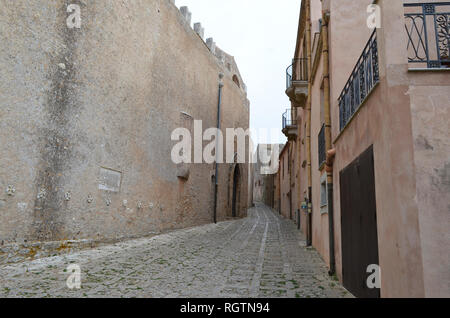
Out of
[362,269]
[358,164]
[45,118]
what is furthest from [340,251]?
[45,118]

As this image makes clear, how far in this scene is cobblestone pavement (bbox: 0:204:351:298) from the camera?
15.8 ft

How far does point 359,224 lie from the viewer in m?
4.50

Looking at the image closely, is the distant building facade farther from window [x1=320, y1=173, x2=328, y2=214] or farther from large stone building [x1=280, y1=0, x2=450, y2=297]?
large stone building [x1=280, y1=0, x2=450, y2=297]

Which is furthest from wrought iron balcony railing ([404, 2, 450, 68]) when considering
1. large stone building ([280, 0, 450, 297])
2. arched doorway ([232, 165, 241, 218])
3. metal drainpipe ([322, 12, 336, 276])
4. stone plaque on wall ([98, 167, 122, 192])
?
arched doorway ([232, 165, 241, 218])

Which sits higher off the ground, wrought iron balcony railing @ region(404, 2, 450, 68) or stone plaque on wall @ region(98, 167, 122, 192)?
wrought iron balcony railing @ region(404, 2, 450, 68)

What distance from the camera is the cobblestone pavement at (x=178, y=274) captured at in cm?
481

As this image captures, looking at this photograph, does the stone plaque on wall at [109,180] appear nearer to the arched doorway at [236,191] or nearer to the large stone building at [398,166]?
the large stone building at [398,166]

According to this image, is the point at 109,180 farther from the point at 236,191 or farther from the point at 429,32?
the point at 236,191

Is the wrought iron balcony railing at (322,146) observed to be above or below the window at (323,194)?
above

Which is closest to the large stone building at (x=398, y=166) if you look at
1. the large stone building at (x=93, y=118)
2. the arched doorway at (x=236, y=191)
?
the large stone building at (x=93, y=118)

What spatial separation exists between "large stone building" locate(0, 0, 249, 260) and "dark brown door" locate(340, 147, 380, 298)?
6.03 metres

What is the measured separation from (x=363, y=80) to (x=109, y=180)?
729 centimetres

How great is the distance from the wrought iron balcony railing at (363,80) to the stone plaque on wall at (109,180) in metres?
6.37
